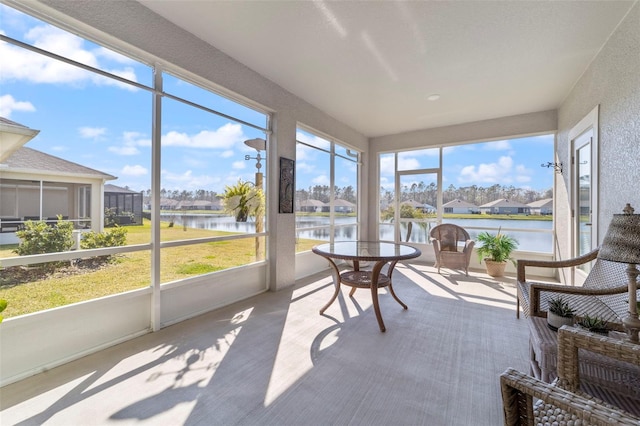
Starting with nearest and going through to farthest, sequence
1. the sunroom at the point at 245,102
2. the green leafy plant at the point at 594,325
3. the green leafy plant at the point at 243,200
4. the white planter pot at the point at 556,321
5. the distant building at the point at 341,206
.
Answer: the green leafy plant at the point at 594,325, the white planter pot at the point at 556,321, the sunroom at the point at 245,102, the green leafy plant at the point at 243,200, the distant building at the point at 341,206

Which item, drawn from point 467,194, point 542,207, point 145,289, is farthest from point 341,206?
point 145,289

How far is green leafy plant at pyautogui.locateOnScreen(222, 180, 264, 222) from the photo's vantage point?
3449mm

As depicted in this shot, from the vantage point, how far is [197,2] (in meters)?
2.30

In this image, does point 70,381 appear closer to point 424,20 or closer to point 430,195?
point 424,20

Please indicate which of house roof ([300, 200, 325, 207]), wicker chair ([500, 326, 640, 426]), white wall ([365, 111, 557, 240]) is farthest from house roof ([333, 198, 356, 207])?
wicker chair ([500, 326, 640, 426])

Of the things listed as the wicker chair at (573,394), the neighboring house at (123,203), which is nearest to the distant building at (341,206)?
the neighboring house at (123,203)

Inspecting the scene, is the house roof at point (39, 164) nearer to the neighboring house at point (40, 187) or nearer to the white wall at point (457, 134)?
the neighboring house at point (40, 187)

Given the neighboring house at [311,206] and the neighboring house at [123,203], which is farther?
the neighboring house at [311,206]

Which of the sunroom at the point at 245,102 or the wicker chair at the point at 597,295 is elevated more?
the sunroom at the point at 245,102

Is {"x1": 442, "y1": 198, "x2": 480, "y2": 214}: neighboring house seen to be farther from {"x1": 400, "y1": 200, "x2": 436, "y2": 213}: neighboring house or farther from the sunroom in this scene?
the sunroom

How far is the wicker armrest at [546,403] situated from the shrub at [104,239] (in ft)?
9.36

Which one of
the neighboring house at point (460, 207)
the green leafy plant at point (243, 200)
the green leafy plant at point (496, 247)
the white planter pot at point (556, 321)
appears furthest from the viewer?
the neighboring house at point (460, 207)

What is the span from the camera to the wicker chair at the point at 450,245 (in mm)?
4613

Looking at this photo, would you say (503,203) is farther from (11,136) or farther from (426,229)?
(11,136)
